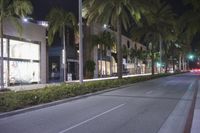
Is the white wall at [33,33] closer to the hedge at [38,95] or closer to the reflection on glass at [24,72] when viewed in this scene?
the reflection on glass at [24,72]

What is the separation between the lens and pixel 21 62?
1748 inches

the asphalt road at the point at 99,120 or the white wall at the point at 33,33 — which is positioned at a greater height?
the white wall at the point at 33,33

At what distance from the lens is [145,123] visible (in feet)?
46.0

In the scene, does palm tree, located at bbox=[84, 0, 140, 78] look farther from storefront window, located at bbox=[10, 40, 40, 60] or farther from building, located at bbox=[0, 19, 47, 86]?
storefront window, located at bbox=[10, 40, 40, 60]

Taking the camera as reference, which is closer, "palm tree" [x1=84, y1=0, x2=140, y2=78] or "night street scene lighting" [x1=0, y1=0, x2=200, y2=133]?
"night street scene lighting" [x1=0, y1=0, x2=200, y2=133]

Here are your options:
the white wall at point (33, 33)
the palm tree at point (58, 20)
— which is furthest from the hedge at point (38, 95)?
the palm tree at point (58, 20)

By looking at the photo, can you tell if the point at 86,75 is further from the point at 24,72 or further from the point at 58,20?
the point at 24,72

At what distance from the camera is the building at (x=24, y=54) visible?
134 ft

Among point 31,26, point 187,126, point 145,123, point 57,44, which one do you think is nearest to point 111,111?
point 145,123

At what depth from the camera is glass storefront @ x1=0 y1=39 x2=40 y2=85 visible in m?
41.0

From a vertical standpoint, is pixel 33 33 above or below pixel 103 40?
below

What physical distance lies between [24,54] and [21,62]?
1227 millimetres

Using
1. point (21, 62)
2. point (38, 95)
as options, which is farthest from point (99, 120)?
point (21, 62)

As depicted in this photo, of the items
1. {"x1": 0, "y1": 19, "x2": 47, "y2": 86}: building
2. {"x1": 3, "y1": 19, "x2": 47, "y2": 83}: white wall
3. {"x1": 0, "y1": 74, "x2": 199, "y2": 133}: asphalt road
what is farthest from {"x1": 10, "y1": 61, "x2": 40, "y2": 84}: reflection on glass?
{"x1": 0, "y1": 74, "x2": 199, "y2": 133}: asphalt road
